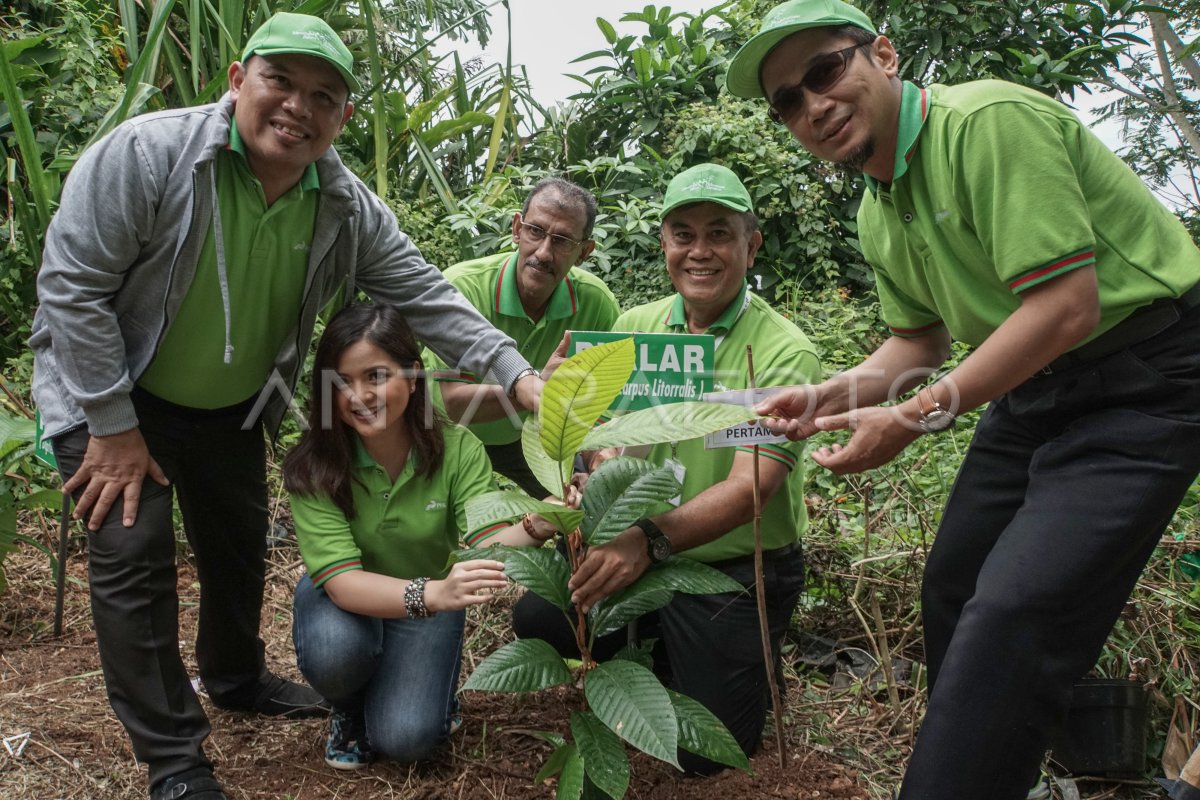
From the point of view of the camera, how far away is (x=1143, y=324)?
169 centimetres

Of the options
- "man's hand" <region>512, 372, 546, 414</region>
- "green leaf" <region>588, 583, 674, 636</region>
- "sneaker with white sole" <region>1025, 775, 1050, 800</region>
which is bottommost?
"sneaker with white sole" <region>1025, 775, 1050, 800</region>

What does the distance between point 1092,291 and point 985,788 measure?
85 cm

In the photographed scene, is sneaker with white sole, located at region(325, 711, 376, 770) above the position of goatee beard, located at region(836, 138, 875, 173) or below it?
below

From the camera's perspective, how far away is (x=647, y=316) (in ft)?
8.72

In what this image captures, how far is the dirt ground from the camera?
217cm

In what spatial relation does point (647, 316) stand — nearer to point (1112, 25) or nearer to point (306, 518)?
point (306, 518)

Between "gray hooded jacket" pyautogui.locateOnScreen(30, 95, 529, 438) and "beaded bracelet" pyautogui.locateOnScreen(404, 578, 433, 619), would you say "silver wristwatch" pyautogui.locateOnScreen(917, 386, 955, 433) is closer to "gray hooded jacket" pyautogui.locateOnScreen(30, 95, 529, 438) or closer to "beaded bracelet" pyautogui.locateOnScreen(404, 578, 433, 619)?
"beaded bracelet" pyautogui.locateOnScreen(404, 578, 433, 619)

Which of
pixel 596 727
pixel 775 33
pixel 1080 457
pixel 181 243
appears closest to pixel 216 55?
pixel 181 243

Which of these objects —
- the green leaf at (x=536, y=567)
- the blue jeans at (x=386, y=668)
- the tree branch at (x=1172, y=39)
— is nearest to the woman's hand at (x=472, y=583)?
the green leaf at (x=536, y=567)

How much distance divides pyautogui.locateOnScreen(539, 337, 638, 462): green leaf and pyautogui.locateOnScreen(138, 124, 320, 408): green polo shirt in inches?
34.3

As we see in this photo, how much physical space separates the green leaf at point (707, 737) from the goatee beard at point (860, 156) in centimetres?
110

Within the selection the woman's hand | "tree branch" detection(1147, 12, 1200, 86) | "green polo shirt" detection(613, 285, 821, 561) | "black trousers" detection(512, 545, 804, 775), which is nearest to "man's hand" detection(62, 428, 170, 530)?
the woman's hand

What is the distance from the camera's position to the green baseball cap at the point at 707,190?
7.79 feet

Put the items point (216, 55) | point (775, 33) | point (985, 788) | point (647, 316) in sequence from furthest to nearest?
point (216, 55)
point (647, 316)
point (775, 33)
point (985, 788)
